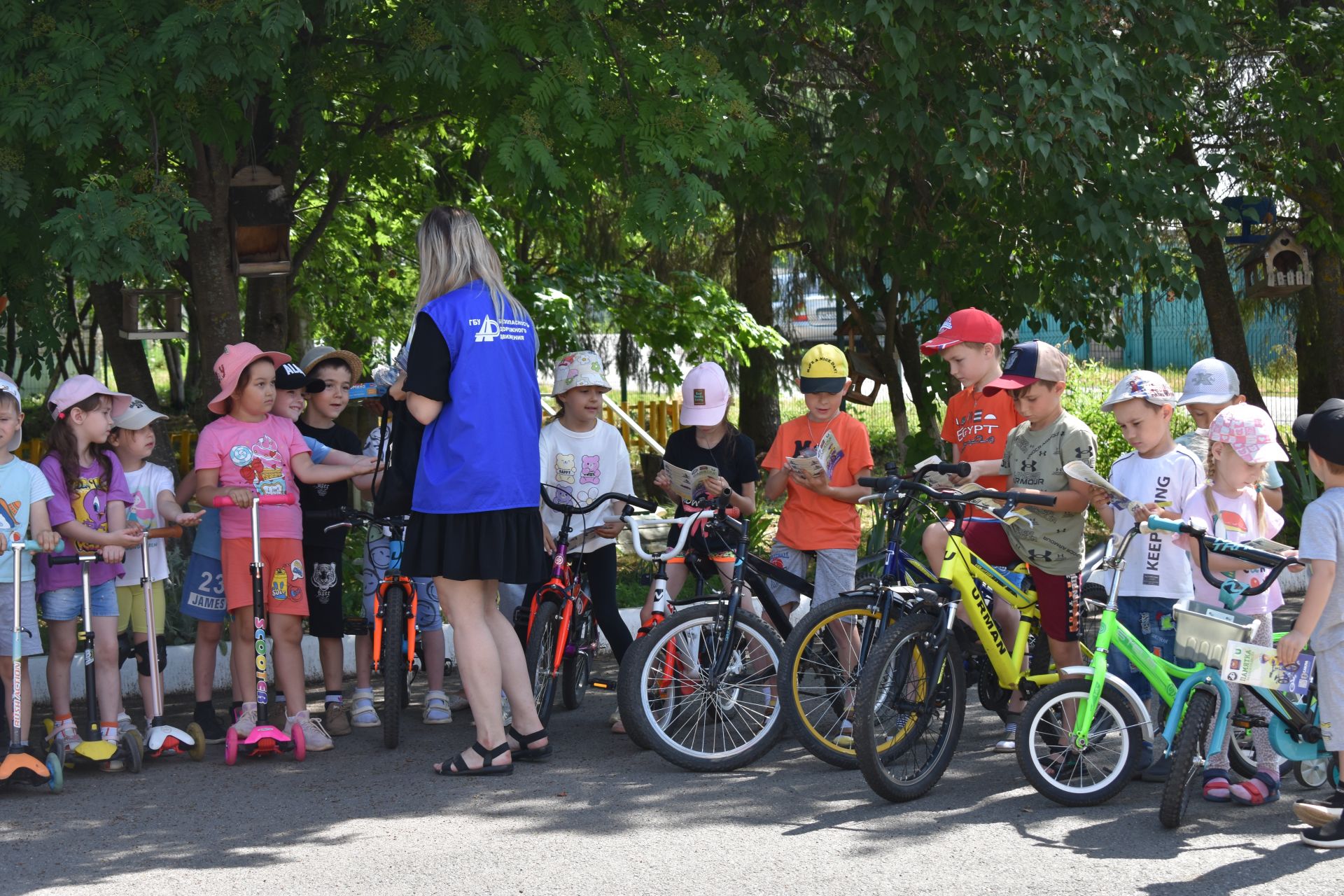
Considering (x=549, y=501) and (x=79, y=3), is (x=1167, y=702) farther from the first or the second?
(x=79, y=3)

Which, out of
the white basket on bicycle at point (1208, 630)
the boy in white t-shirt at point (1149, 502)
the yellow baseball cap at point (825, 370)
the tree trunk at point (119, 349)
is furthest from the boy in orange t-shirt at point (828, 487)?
the tree trunk at point (119, 349)

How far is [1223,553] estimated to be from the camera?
4852 millimetres

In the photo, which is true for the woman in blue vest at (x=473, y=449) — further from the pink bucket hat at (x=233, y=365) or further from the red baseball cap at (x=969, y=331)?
the red baseball cap at (x=969, y=331)

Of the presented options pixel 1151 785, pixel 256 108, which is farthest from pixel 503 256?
pixel 1151 785

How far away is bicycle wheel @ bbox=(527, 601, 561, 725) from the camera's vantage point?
620cm

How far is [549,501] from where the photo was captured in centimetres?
631

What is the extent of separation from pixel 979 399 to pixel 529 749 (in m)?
2.52

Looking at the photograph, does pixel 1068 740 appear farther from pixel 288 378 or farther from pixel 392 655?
pixel 288 378

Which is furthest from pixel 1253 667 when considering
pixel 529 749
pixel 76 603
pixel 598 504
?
pixel 76 603

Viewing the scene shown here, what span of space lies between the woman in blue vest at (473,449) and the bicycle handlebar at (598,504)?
46 cm

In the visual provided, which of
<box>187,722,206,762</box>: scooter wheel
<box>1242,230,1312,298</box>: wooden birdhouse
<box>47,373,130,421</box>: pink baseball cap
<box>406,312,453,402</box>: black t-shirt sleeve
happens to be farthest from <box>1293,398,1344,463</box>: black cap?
<box>1242,230,1312,298</box>: wooden birdhouse

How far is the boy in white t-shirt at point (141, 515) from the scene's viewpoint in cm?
617

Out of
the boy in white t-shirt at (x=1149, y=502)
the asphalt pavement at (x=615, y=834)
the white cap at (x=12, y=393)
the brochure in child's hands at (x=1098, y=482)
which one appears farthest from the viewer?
the white cap at (x=12, y=393)

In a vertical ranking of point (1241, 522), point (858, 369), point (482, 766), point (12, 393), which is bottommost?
point (482, 766)
